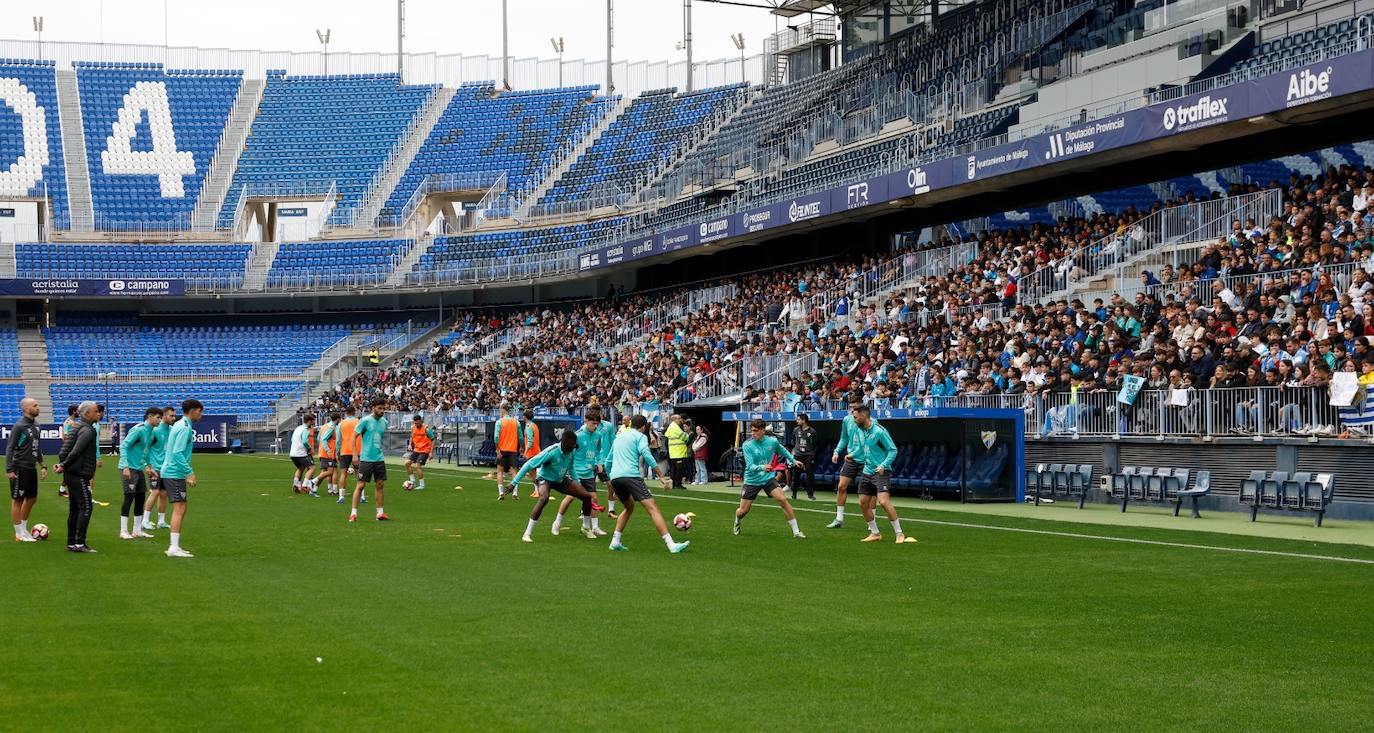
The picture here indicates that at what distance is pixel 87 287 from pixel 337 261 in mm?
11811

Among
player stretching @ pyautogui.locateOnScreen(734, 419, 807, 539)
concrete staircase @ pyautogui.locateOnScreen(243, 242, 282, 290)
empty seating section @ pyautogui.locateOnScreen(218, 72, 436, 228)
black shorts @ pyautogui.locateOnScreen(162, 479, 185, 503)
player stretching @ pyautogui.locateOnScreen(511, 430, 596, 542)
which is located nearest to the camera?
black shorts @ pyautogui.locateOnScreen(162, 479, 185, 503)

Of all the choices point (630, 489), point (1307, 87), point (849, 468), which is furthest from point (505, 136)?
point (630, 489)

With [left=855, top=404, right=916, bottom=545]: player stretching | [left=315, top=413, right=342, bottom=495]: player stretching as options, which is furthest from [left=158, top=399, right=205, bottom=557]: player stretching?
[left=315, top=413, right=342, bottom=495]: player stretching

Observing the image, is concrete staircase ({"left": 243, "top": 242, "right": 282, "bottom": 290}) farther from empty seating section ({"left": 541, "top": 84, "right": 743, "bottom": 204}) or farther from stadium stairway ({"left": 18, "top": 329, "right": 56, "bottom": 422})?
empty seating section ({"left": 541, "top": 84, "right": 743, "bottom": 204})

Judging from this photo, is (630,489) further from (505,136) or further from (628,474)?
(505,136)

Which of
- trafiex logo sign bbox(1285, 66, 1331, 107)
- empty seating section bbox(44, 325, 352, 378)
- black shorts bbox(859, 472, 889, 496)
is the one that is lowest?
black shorts bbox(859, 472, 889, 496)

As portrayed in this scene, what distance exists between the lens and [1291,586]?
49.1 ft

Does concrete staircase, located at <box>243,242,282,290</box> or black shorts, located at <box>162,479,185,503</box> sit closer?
black shorts, located at <box>162,479,185,503</box>

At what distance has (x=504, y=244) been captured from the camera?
71.9 metres

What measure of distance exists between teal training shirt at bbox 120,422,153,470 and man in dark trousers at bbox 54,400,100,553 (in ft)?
6.03

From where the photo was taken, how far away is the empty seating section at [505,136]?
7644 cm

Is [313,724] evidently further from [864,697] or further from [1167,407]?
[1167,407]

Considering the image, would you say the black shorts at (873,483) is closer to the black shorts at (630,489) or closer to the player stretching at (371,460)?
the black shorts at (630,489)

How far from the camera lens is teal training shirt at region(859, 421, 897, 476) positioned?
66.2 ft
